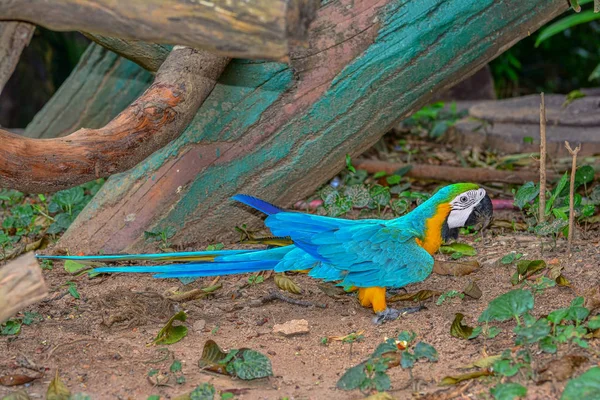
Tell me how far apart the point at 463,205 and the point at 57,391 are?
1.35m

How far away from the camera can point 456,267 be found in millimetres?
2838

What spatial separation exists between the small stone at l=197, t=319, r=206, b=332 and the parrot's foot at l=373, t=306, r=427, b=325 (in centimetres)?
54

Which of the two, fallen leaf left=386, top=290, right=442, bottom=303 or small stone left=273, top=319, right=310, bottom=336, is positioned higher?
small stone left=273, top=319, right=310, bottom=336

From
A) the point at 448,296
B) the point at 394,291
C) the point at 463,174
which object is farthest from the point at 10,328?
the point at 463,174

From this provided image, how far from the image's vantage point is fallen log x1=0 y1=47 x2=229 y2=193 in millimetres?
2283

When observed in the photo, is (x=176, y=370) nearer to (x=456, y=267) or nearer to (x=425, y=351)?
(x=425, y=351)

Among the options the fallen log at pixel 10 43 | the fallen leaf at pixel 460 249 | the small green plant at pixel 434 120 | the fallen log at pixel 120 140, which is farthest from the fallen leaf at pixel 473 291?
the small green plant at pixel 434 120

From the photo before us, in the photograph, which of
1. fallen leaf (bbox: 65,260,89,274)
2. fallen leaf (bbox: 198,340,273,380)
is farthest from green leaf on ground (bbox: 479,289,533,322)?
fallen leaf (bbox: 65,260,89,274)

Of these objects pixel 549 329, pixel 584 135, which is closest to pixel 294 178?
pixel 549 329

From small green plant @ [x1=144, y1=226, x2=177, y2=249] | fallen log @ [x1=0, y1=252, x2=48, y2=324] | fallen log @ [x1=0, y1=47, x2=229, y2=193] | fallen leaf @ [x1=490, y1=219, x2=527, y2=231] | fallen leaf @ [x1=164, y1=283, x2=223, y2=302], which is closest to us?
fallen log @ [x1=0, y1=252, x2=48, y2=324]

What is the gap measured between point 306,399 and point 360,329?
1.59ft

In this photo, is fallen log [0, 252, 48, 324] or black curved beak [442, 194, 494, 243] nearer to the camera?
fallen log [0, 252, 48, 324]

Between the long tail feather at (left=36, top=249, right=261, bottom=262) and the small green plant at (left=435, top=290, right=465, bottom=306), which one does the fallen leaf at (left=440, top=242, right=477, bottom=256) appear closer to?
the small green plant at (left=435, top=290, right=465, bottom=306)

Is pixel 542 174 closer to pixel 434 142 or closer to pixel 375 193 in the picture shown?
pixel 375 193
